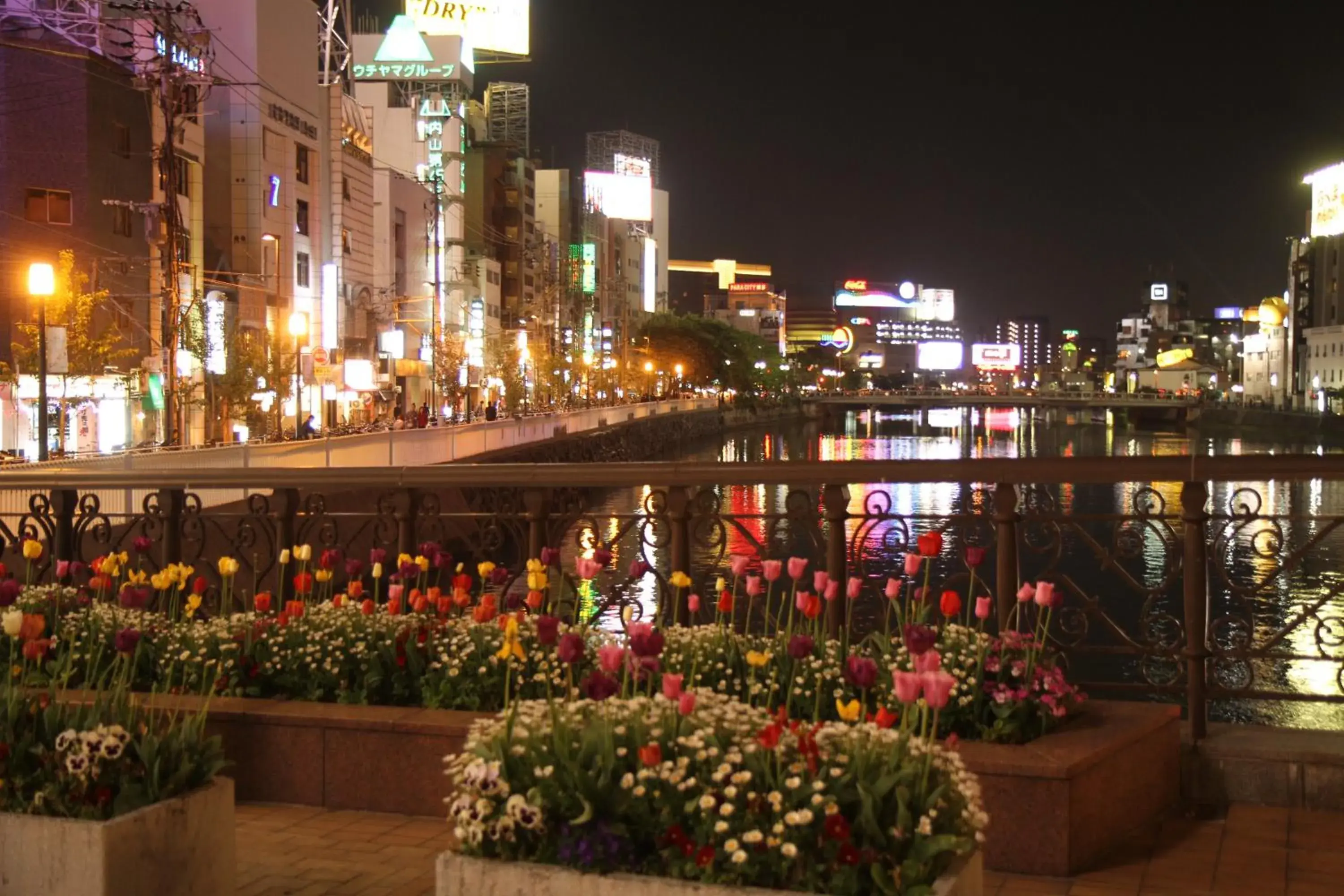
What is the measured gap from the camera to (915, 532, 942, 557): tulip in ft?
20.1

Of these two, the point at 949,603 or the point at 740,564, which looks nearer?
the point at 949,603

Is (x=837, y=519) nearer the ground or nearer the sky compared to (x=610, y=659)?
nearer the sky

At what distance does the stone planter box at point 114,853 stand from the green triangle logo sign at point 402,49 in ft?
326

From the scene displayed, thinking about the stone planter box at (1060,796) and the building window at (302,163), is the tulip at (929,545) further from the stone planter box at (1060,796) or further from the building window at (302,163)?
the building window at (302,163)

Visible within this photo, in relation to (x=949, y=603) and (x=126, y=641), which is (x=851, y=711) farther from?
(x=126, y=641)

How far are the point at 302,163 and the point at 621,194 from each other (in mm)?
112186

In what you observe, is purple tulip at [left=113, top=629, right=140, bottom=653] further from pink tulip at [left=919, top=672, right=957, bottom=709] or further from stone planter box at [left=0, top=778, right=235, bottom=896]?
pink tulip at [left=919, top=672, right=957, bottom=709]

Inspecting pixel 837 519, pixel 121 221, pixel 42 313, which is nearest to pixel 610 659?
pixel 837 519

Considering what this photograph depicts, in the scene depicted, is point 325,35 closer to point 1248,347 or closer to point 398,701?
point 398,701

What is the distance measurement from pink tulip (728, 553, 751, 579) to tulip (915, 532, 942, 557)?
0.74 m

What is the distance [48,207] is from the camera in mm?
42719

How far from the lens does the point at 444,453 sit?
39531 mm

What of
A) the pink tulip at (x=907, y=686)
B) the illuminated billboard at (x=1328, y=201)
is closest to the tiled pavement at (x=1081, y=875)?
the pink tulip at (x=907, y=686)

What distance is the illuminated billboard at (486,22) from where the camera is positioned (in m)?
118
